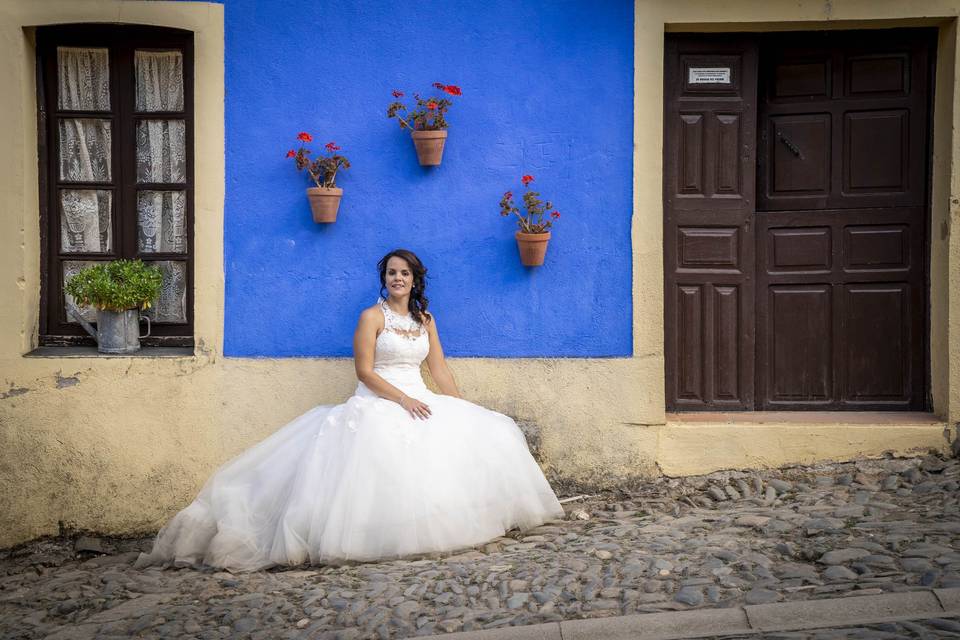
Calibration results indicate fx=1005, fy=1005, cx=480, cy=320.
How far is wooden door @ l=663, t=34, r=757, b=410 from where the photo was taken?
638 cm

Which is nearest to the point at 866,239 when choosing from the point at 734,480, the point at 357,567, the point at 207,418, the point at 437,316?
the point at 734,480

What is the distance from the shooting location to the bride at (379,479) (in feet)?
17.3

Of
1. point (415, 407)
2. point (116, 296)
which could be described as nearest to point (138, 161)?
point (116, 296)

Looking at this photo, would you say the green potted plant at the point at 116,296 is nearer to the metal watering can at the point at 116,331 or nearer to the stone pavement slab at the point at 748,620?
the metal watering can at the point at 116,331

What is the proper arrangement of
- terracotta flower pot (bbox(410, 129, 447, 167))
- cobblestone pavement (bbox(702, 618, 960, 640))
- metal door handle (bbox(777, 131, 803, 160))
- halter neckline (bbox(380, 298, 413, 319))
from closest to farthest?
cobblestone pavement (bbox(702, 618, 960, 640)) < halter neckline (bbox(380, 298, 413, 319)) < terracotta flower pot (bbox(410, 129, 447, 167)) < metal door handle (bbox(777, 131, 803, 160))

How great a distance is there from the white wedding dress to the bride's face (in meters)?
0.15

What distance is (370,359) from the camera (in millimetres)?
5766

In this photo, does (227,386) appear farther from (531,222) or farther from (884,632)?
(884,632)

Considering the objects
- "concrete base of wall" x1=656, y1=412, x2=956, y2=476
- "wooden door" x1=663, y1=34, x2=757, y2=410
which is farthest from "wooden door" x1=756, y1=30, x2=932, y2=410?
"concrete base of wall" x1=656, y1=412, x2=956, y2=476

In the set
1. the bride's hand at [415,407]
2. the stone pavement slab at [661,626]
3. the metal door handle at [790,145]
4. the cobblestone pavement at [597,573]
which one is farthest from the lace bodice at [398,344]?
the metal door handle at [790,145]

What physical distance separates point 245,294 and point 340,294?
1.93 ft

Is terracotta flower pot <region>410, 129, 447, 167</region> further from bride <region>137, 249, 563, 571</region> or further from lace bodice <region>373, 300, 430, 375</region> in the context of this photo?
lace bodice <region>373, 300, 430, 375</region>

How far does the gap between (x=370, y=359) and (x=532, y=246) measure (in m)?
1.21

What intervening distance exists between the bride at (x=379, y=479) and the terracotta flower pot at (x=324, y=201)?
1.72 ft
